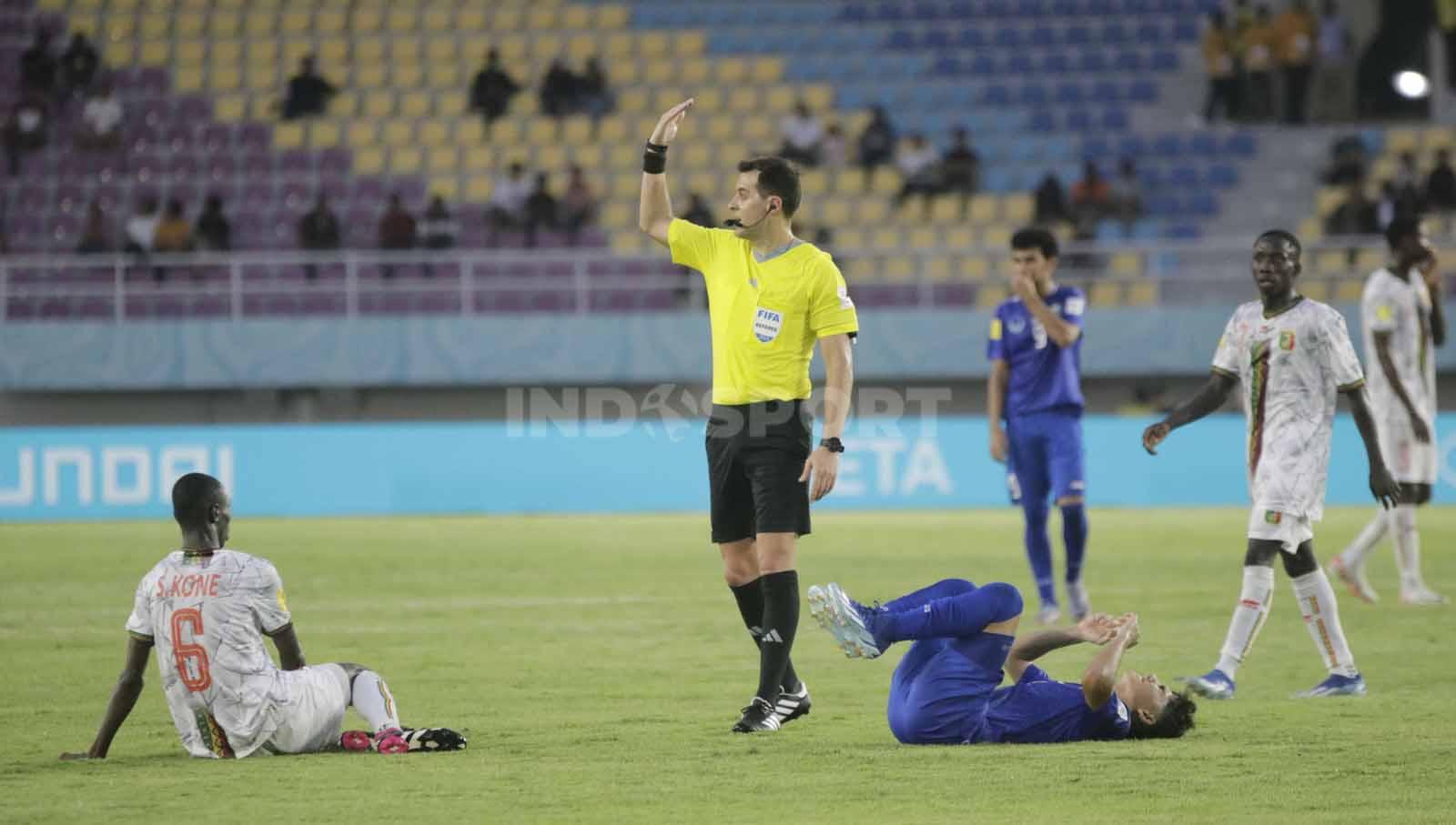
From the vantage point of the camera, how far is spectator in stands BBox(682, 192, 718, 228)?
85.4 feet

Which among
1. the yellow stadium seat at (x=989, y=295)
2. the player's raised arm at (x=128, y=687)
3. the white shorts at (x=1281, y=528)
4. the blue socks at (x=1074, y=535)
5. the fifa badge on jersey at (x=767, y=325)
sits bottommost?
the blue socks at (x=1074, y=535)

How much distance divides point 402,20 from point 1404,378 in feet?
75.2

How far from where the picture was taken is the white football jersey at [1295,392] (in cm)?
909

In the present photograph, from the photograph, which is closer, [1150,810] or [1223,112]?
[1150,810]

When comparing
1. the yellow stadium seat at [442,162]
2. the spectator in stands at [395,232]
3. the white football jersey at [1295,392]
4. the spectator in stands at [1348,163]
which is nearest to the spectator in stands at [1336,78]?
the spectator in stands at [1348,163]

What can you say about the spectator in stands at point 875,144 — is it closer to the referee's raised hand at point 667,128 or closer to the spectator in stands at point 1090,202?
the spectator in stands at point 1090,202

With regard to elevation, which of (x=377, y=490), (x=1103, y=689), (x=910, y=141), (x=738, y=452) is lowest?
(x=377, y=490)

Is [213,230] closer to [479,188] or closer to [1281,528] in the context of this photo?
[479,188]

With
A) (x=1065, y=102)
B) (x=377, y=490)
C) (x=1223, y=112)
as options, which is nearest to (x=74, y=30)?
(x=377, y=490)

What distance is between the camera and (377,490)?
75.8 feet

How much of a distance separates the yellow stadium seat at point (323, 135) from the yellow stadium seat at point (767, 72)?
658cm

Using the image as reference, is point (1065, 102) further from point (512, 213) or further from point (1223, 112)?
point (512, 213)

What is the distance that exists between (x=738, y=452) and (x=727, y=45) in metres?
25.5

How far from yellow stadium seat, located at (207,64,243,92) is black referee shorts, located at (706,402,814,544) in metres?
24.9
